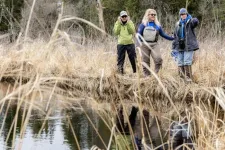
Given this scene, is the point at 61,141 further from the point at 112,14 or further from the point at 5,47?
the point at 112,14

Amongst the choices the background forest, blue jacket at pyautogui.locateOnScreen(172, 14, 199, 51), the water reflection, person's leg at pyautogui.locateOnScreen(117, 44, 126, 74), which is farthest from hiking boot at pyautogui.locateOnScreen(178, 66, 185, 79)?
the background forest

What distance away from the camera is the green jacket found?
8.73m

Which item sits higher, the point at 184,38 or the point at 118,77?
the point at 184,38

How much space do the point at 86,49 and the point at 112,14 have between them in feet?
29.6

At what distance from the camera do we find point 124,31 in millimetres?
8844

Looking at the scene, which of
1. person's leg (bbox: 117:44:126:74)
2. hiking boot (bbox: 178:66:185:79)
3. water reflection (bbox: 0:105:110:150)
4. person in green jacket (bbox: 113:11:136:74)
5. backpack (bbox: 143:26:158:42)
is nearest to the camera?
water reflection (bbox: 0:105:110:150)

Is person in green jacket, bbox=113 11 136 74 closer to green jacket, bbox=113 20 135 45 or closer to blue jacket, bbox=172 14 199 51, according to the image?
green jacket, bbox=113 20 135 45

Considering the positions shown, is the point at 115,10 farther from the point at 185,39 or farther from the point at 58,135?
the point at 58,135

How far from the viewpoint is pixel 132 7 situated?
19172mm

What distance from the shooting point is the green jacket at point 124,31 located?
873cm

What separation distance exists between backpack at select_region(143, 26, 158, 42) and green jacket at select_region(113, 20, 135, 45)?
1.41 ft

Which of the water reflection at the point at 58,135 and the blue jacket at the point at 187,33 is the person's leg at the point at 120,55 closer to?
the blue jacket at the point at 187,33

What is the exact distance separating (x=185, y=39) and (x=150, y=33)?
2.24 ft

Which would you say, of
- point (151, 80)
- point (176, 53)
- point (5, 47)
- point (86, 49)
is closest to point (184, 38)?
point (176, 53)
